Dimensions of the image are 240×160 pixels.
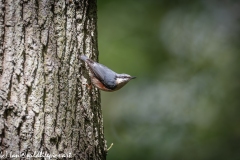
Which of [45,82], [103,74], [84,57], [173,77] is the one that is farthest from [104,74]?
[173,77]

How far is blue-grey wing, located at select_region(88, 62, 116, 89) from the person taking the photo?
2.72 m

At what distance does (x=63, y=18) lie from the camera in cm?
237

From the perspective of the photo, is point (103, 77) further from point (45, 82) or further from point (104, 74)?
point (45, 82)

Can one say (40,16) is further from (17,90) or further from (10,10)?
(17,90)

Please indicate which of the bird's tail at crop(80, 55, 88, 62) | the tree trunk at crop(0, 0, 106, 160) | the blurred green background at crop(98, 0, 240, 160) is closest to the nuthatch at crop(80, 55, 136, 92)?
the bird's tail at crop(80, 55, 88, 62)

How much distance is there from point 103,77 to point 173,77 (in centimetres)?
260

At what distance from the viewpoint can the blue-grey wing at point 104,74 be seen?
2719 mm

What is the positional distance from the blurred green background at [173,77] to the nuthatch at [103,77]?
1.76m

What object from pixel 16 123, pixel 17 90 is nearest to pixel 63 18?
pixel 17 90

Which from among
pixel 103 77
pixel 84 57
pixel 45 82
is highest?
pixel 103 77

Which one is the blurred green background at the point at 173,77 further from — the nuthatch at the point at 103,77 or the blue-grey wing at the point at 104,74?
the blue-grey wing at the point at 104,74

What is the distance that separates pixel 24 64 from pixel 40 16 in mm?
330

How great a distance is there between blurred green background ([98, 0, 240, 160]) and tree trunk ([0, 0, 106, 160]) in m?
2.51

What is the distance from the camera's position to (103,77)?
2.99m
